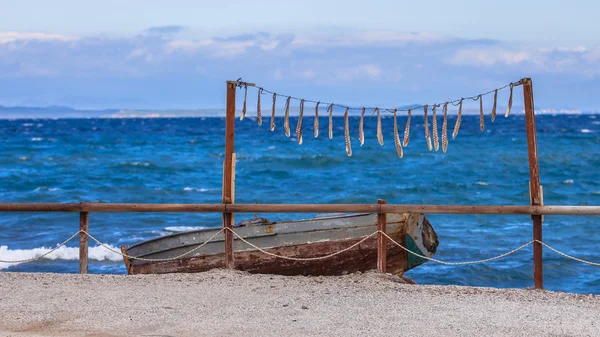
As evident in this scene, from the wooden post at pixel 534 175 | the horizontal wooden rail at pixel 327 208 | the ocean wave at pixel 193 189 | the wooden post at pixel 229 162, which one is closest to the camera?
the horizontal wooden rail at pixel 327 208

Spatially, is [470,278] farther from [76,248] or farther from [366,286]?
[76,248]

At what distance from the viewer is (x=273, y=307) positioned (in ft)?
27.0

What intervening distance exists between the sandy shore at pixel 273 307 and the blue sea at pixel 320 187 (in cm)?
534

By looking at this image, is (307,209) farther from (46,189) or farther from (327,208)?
(46,189)

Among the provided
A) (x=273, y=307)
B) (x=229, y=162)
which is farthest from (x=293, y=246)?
(x=273, y=307)

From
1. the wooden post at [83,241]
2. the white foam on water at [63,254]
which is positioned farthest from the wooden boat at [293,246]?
the white foam on water at [63,254]

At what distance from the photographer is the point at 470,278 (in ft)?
47.9

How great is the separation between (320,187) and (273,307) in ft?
77.8

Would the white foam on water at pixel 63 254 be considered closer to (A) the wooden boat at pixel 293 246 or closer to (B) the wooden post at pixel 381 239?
(A) the wooden boat at pixel 293 246

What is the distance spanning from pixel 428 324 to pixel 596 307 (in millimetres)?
2141

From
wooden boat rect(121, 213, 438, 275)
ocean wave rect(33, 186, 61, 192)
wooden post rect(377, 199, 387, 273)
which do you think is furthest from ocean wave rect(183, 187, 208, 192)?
wooden post rect(377, 199, 387, 273)

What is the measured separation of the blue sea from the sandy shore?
5.34 m

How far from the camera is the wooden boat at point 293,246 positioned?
36.1ft

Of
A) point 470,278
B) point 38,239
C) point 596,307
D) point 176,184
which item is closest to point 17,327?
point 596,307
